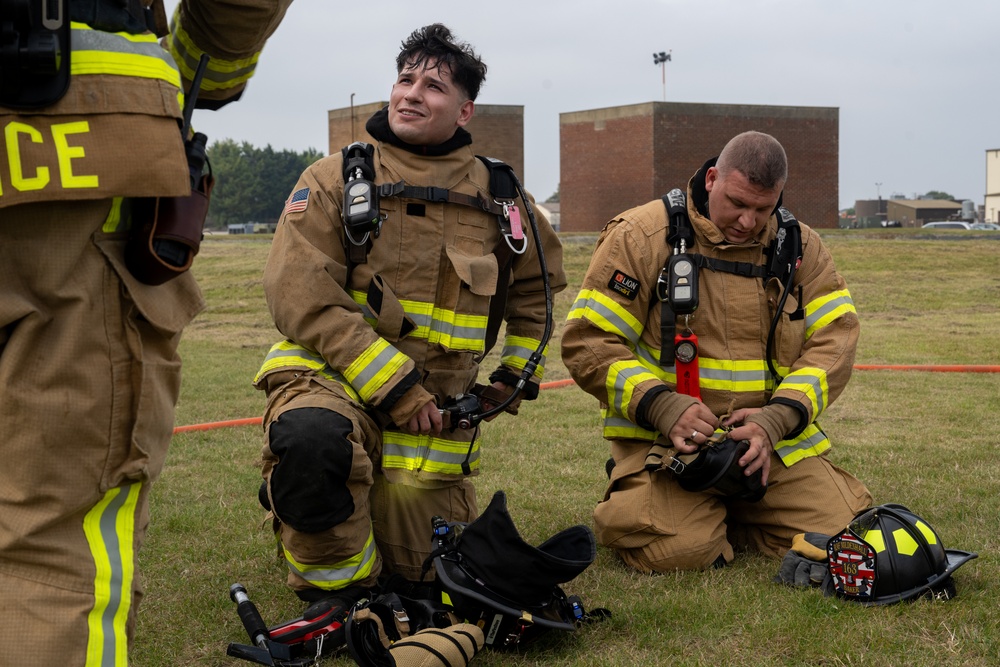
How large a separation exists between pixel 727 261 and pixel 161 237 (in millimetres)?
2650

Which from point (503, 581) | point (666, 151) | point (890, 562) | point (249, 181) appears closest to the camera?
point (503, 581)

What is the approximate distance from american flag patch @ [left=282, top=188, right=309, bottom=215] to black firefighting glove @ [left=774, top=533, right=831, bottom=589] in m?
2.12

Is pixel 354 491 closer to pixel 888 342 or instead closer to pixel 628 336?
pixel 628 336

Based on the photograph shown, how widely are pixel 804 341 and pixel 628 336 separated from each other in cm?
75

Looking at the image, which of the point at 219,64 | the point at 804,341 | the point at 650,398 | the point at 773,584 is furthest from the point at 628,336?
the point at 219,64

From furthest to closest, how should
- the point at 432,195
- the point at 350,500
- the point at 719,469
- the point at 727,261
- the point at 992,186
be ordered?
the point at 992,186 → the point at 727,261 → the point at 719,469 → the point at 432,195 → the point at 350,500

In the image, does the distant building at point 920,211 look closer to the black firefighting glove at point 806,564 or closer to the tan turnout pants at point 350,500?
the black firefighting glove at point 806,564

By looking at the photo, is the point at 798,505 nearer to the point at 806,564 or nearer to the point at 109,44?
the point at 806,564

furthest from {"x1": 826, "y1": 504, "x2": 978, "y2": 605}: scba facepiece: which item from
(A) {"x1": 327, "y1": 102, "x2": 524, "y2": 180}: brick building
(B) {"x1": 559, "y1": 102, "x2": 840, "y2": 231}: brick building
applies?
(A) {"x1": 327, "y1": 102, "x2": 524, "y2": 180}: brick building

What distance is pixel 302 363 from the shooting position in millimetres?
3633

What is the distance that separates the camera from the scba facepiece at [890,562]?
342 centimetres

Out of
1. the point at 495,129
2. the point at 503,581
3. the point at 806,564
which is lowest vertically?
the point at 806,564

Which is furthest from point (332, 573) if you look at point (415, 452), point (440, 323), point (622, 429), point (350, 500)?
point (622, 429)

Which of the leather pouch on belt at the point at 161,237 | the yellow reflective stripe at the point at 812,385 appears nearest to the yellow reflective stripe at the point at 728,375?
the yellow reflective stripe at the point at 812,385
